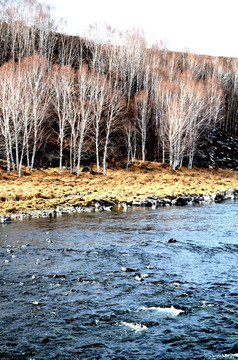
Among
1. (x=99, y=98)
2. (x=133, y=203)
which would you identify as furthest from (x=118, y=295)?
(x=99, y=98)

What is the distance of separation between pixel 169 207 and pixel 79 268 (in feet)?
49.2

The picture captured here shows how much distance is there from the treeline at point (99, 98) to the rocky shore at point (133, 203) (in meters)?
19.6

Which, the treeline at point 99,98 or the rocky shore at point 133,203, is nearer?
the rocky shore at point 133,203

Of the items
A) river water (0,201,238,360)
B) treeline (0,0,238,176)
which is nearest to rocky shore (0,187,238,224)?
river water (0,201,238,360)

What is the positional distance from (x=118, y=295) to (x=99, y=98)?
136ft

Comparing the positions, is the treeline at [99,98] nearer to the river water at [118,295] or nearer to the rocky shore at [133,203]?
the rocky shore at [133,203]

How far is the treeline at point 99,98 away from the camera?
145 feet

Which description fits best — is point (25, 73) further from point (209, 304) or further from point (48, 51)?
point (209, 304)

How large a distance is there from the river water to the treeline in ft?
99.0

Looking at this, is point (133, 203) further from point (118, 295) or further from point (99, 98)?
point (99, 98)

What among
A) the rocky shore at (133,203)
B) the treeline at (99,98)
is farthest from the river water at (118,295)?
the treeline at (99,98)

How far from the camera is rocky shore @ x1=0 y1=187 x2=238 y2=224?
775 inches

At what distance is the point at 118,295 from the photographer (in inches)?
303

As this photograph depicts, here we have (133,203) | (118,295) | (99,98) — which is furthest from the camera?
(99,98)
